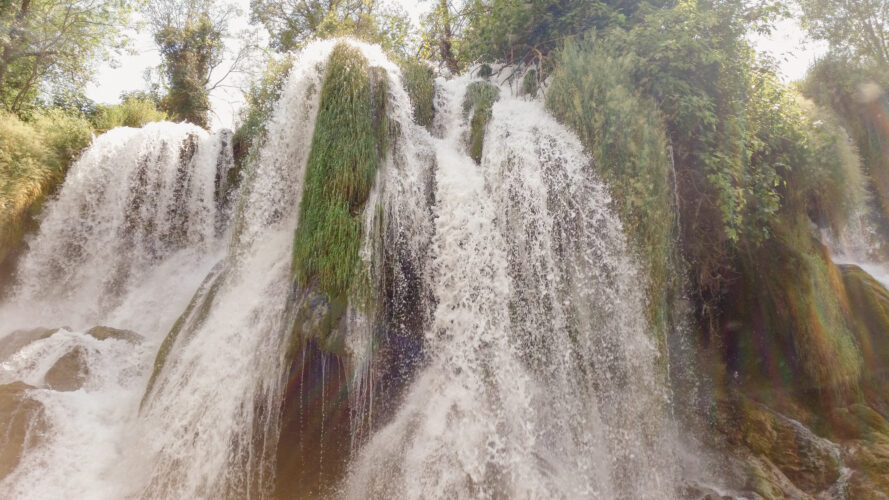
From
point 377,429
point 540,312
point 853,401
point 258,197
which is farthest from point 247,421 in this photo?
point 853,401

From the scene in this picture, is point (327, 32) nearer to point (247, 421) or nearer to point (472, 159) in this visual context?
point (472, 159)

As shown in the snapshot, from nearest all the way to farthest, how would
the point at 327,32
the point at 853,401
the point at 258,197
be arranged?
1. the point at 853,401
2. the point at 258,197
3. the point at 327,32

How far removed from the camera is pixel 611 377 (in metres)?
4.98

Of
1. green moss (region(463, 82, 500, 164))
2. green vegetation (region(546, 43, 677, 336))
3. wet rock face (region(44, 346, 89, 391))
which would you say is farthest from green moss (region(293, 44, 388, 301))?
wet rock face (region(44, 346, 89, 391))

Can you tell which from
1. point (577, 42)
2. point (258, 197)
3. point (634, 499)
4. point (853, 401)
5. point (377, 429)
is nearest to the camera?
point (634, 499)

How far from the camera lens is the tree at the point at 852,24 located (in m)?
12.0

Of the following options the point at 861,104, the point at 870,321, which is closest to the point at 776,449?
the point at 870,321

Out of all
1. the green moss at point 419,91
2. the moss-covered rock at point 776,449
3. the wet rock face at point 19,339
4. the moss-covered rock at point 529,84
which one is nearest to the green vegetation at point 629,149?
the moss-covered rock at point 529,84

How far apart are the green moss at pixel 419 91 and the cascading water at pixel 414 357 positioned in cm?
72

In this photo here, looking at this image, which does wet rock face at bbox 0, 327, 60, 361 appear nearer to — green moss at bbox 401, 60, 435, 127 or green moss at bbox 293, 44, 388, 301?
green moss at bbox 293, 44, 388, 301

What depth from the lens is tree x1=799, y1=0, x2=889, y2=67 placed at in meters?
12.0

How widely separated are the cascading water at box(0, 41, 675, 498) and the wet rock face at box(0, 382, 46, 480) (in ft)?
0.30

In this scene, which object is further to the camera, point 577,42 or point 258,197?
point 577,42

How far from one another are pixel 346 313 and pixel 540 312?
2126 mm
